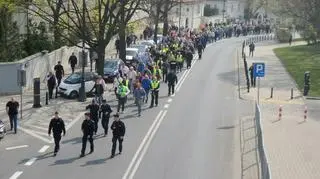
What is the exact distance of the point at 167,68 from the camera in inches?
1479

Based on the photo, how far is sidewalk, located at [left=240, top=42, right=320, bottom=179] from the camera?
18984mm

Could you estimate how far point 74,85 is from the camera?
3164 centimetres

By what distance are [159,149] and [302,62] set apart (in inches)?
1265

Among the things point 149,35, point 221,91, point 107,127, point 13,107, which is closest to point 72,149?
point 107,127

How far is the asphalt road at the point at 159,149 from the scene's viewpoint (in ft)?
60.0

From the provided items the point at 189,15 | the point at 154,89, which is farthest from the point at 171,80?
the point at 189,15

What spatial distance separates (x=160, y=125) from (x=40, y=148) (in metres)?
5.58

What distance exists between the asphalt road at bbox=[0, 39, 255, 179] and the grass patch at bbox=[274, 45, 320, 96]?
371 inches

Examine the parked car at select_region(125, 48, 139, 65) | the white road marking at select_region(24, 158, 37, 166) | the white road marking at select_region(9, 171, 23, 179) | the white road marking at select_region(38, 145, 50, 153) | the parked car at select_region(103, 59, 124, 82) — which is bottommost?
the white road marking at select_region(9, 171, 23, 179)

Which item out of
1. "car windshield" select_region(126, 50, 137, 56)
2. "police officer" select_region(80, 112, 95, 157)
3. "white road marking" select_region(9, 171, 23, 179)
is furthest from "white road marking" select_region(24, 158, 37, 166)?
"car windshield" select_region(126, 50, 137, 56)

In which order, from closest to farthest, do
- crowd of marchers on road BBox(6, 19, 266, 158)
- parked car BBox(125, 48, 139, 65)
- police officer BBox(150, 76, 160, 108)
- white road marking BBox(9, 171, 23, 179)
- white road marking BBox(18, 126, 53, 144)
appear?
white road marking BBox(9, 171, 23, 179), crowd of marchers on road BBox(6, 19, 266, 158), white road marking BBox(18, 126, 53, 144), police officer BBox(150, 76, 160, 108), parked car BBox(125, 48, 139, 65)

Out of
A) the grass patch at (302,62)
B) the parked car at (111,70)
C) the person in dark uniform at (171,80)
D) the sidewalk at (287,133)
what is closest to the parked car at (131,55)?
the parked car at (111,70)

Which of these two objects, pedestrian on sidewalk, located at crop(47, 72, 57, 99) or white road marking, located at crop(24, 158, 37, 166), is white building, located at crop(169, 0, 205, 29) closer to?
pedestrian on sidewalk, located at crop(47, 72, 57, 99)

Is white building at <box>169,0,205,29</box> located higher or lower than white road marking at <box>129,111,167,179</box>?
higher
